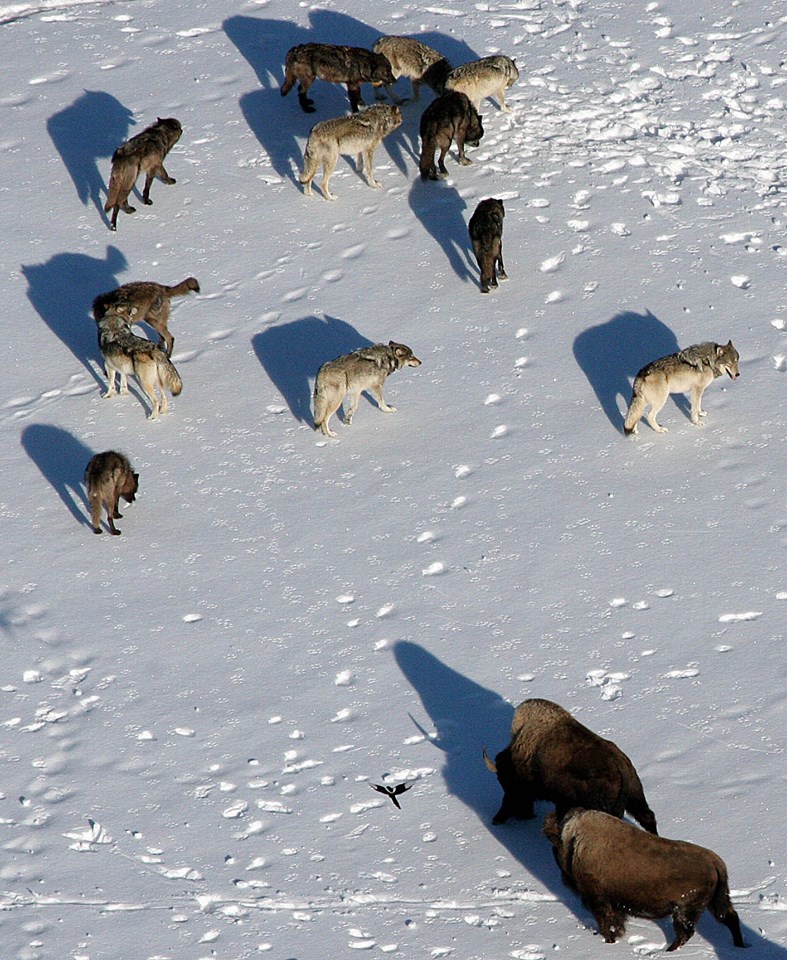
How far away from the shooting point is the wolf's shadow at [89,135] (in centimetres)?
2030

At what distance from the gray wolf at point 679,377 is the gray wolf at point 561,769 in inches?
185

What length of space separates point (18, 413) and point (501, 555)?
18.3 feet

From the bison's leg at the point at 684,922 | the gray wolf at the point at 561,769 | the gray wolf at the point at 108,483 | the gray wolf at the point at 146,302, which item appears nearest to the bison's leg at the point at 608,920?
the bison's leg at the point at 684,922

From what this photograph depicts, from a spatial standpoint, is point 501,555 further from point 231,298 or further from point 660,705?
point 231,298

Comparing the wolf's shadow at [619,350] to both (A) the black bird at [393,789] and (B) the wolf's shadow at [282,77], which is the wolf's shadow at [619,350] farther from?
(A) the black bird at [393,789]

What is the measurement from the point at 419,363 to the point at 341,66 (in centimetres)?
538

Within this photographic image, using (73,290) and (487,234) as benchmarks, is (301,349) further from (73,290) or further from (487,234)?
(73,290)

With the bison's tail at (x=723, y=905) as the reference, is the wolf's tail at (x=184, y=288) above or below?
above

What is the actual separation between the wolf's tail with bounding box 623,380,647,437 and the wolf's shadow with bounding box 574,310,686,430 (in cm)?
39

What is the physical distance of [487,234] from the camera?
57.5 feet

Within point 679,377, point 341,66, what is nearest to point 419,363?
point 679,377

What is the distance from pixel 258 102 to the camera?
70.0 feet

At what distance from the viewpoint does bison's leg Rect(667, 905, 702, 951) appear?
10414mm

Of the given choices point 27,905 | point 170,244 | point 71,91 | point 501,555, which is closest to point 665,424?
point 501,555
